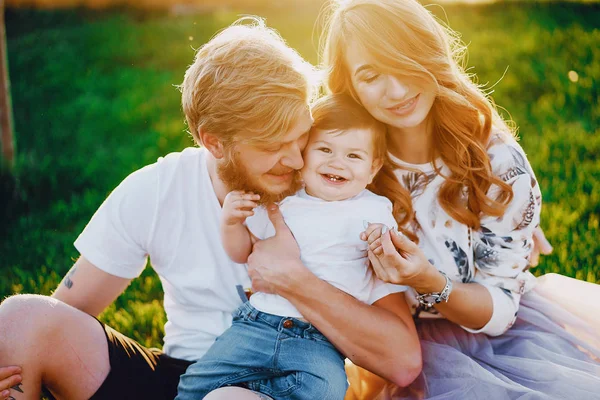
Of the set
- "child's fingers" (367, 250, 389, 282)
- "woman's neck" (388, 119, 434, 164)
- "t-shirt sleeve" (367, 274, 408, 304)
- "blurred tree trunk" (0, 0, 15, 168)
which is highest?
"woman's neck" (388, 119, 434, 164)

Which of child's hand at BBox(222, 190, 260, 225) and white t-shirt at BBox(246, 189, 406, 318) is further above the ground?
child's hand at BBox(222, 190, 260, 225)

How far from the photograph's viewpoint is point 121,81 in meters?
7.08

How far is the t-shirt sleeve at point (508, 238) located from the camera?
2.53m

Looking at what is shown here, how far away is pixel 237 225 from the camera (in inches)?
95.5

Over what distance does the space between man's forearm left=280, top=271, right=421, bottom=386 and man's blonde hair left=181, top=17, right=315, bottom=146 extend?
1.85 ft

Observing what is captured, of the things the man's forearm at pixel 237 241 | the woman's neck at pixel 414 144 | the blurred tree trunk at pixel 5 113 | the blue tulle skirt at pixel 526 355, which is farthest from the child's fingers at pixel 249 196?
the blurred tree trunk at pixel 5 113

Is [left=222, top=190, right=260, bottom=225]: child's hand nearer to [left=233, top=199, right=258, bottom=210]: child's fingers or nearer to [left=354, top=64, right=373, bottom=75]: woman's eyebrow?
[left=233, top=199, right=258, bottom=210]: child's fingers

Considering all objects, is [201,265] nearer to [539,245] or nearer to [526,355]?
[526,355]

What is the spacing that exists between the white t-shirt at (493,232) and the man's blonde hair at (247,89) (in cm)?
58

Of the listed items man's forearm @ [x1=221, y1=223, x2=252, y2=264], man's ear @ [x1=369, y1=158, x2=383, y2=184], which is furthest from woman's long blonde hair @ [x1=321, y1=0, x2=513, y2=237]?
man's forearm @ [x1=221, y1=223, x2=252, y2=264]

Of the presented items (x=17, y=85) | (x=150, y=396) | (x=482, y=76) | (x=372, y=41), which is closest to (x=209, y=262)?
(x=150, y=396)

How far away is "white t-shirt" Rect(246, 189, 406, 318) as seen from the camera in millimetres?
2377

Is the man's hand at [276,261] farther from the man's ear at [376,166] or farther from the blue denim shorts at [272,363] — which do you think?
the man's ear at [376,166]

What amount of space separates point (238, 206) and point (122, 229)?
50 centimetres
